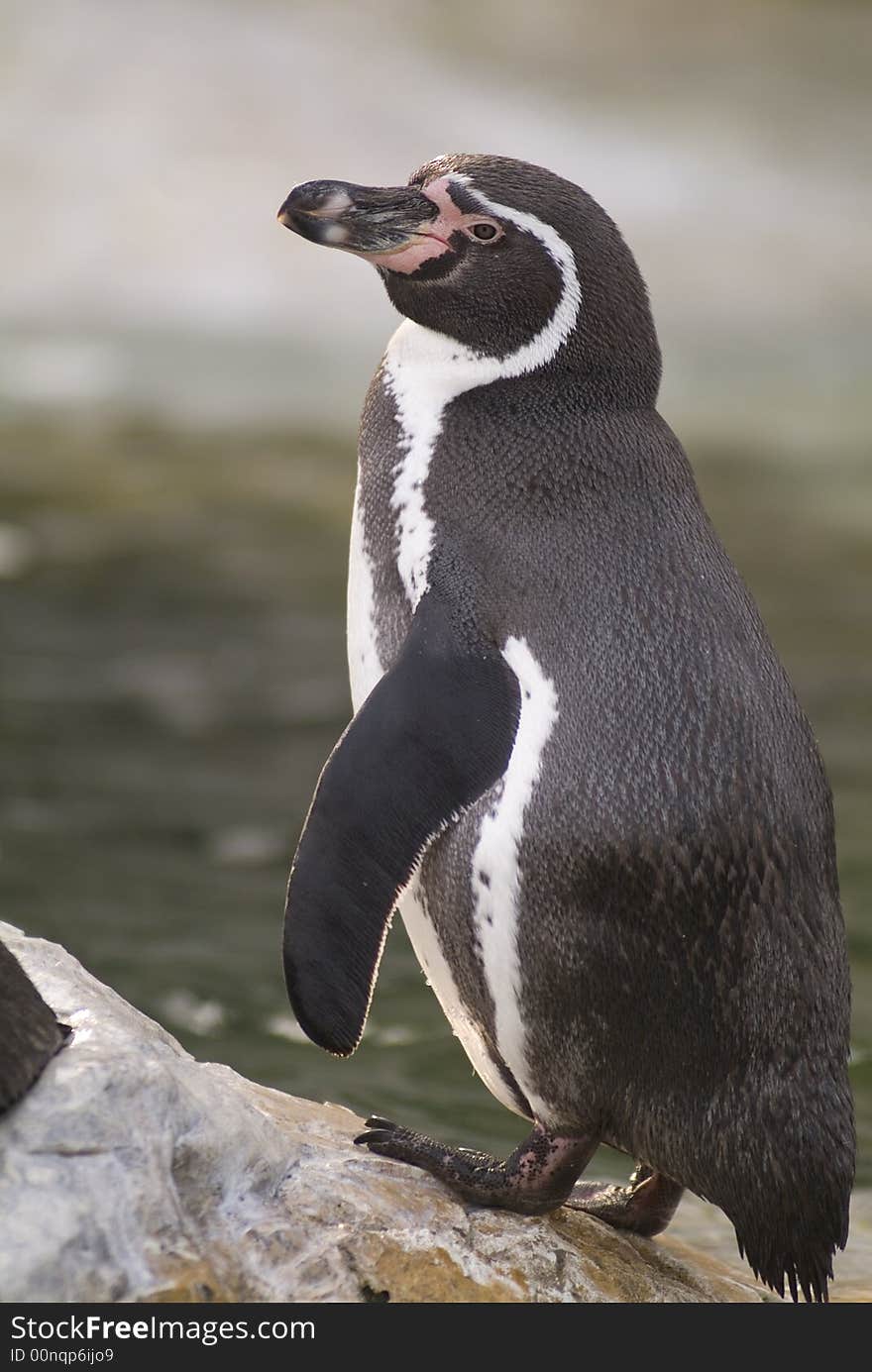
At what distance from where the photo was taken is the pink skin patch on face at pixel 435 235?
2.77 m

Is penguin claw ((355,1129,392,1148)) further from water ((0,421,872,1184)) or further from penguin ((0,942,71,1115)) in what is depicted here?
water ((0,421,872,1184))

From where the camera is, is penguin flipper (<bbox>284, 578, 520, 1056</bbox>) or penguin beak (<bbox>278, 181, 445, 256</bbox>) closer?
penguin flipper (<bbox>284, 578, 520, 1056</bbox>)

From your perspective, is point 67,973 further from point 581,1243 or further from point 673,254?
point 673,254

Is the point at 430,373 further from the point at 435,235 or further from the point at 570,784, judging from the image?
the point at 570,784

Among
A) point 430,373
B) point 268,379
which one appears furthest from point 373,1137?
point 268,379

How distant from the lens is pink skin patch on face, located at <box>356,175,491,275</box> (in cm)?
277

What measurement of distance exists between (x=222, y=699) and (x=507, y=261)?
3736 millimetres

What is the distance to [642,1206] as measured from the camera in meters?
2.91

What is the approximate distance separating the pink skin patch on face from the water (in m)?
1.72

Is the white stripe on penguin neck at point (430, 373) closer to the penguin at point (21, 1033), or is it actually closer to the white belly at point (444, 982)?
the white belly at point (444, 982)

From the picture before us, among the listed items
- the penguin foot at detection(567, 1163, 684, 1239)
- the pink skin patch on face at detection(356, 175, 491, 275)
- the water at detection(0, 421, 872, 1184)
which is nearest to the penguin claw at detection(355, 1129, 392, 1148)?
the penguin foot at detection(567, 1163, 684, 1239)

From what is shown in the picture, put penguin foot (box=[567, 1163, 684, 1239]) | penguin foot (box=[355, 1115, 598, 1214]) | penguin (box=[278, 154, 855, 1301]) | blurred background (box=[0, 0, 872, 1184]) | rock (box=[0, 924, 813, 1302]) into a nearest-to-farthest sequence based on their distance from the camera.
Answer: rock (box=[0, 924, 813, 1302]) → penguin (box=[278, 154, 855, 1301]) → penguin foot (box=[355, 1115, 598, 1214]) → penguin foot (box=[567, 1163, 684, 1239]) → blurred background (box=[0, 0, 872, 1184])

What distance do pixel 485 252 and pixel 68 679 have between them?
12.7 ft

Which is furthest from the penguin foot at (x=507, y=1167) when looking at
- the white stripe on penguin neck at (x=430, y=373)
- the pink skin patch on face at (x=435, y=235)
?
the pink skin patch on face at (x=435, y=235)
